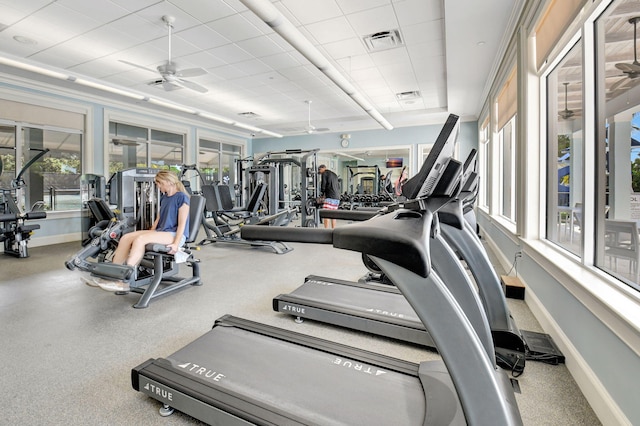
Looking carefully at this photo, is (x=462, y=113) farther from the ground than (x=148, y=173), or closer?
farther from the ground

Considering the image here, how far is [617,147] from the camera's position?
1.88 meters

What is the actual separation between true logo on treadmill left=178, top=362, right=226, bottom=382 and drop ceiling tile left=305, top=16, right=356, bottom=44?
3911 mm

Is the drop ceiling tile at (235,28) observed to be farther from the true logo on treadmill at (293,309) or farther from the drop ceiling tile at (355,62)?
the true logo on treadmill at (293,309)

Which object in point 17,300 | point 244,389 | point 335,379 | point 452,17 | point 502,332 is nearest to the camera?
point 244,389

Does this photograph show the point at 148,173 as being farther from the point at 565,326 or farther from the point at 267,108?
the point at 267,108

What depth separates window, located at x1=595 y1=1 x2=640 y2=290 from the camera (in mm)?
1766

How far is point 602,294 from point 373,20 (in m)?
3.69

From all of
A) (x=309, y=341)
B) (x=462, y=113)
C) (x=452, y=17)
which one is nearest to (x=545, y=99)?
(x=452, y=17)

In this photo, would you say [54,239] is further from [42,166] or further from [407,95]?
[407,95]

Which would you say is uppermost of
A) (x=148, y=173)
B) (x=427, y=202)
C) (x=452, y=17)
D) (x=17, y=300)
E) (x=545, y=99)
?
(x=452, y=17)

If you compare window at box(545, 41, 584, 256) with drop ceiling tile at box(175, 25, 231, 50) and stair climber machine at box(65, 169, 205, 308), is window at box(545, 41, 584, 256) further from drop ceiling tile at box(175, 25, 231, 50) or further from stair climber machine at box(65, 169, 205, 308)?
drop ceiling tile at box(175, 25, 231, 50)

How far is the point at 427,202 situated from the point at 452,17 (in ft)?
10.9

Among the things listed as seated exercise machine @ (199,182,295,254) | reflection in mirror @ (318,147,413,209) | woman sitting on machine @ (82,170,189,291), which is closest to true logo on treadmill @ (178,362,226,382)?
woman sitting on machine @ (82,170,189,291)

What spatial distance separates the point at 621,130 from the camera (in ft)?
6.08
